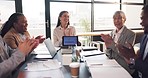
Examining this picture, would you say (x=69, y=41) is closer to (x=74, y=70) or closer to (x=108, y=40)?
(x=108, y=40)

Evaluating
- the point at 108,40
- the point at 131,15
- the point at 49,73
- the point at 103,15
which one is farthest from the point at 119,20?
the point at 131,15

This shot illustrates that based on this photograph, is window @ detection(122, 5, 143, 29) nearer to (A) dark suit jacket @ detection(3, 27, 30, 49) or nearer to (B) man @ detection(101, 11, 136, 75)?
(B) man @ detection(101, 11, 136, 75)

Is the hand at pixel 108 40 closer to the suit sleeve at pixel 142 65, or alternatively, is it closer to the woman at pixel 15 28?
the suit sleeve at pixel 142 65

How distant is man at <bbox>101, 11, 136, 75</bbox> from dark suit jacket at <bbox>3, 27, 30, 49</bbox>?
3.69ft

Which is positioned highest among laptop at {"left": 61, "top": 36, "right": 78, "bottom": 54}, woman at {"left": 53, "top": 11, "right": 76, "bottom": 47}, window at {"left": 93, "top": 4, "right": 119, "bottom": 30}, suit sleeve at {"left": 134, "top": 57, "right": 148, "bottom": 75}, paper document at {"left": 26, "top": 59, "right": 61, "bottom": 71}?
window at {"left": 93, "top": 4, "right": 119, "bottom": 30}

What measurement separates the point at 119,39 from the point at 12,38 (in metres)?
1.44

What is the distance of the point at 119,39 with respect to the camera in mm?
2418

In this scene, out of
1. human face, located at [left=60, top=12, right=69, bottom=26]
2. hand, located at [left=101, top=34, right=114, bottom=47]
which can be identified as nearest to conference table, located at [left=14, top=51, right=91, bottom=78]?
hand, located at [left=101, top=34, right=114, bottom=47]

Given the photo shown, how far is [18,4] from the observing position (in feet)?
14.5

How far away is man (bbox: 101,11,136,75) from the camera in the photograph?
2023 millimetres

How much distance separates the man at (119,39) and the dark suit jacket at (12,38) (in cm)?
112

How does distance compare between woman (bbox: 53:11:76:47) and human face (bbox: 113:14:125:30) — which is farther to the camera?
woman (bbox: 53:11:76:47)

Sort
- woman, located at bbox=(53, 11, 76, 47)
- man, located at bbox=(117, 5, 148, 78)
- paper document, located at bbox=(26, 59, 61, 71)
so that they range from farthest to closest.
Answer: woman, located at bbox=(53, 11, 76, 47) < paper document, located at bbox=(26, 59, 61, 71) < man, located at bbox=(117, 5, 148, 78)

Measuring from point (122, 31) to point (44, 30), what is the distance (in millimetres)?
2748
